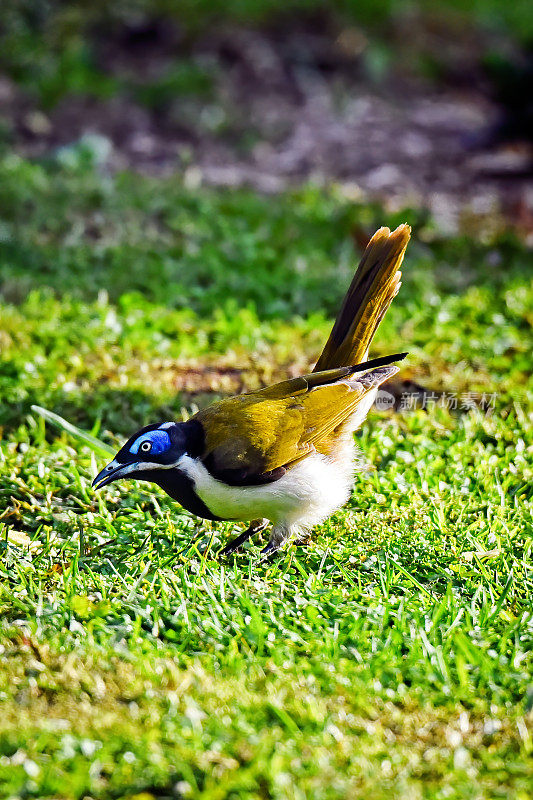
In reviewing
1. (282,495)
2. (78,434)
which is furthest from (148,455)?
(78,434)

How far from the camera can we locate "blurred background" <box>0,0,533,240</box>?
916 centimetres

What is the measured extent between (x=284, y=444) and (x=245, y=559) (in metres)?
0.55

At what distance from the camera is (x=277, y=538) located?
13.9ft

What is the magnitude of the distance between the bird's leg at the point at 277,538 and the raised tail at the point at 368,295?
2.91 ft

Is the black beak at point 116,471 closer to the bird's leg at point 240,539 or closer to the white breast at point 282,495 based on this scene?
the white breast at point 282,495

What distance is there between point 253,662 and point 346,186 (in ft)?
21.3

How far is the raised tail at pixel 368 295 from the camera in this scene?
4562mm

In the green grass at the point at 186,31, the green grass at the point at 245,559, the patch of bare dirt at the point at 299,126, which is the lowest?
the green grass at the point at 245,559

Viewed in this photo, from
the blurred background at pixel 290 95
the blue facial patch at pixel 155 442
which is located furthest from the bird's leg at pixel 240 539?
the blurred background at pixel 290 95

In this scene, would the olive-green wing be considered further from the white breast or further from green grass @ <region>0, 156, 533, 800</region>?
green grass @ <region>0, 156, 533, 800</region>

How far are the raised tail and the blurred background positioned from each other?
3819 millimetres

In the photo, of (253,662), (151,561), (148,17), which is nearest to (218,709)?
(253,662)

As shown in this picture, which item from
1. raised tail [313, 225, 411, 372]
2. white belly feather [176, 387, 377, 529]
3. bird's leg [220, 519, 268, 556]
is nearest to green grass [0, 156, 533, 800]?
bird's leg [220, 519, 268, 556]

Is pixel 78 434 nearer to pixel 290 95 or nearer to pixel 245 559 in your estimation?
pixel 245 559
